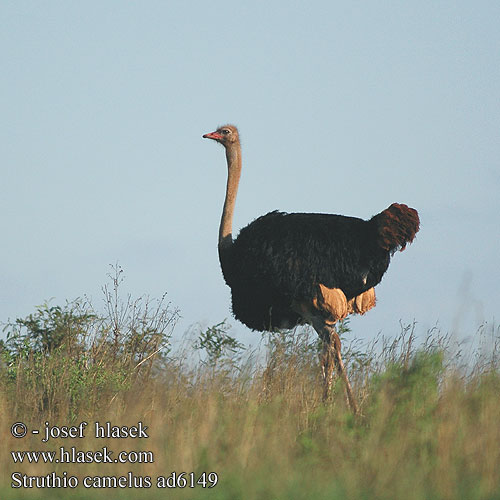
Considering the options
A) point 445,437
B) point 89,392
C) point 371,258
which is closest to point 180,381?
point 89,392

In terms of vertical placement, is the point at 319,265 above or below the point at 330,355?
above

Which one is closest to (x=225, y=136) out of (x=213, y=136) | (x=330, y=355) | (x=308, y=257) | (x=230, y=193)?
(x=213, y=136)

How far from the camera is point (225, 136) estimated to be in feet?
37.7

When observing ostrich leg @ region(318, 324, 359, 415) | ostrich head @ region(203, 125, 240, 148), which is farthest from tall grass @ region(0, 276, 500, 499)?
ostrich head @ region(203, 125, 240, 148)

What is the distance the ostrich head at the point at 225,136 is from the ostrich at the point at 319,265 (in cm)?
180

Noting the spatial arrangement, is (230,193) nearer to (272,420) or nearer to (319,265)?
(319,265)

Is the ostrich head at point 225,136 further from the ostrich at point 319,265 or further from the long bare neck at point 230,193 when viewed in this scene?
the ostrich at point 319,265

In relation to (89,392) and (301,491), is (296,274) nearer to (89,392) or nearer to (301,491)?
(89,392)

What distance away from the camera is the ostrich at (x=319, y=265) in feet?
30.6

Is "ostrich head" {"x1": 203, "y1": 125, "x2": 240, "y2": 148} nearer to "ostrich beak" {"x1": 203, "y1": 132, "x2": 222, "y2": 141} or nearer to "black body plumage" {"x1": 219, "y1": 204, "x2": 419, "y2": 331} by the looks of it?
"ostrich beak" {"x1": 203, "y1": 132, "x2": 222, "y2": 141}

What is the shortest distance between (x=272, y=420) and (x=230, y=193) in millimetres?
4909

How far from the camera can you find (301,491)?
5.25 m

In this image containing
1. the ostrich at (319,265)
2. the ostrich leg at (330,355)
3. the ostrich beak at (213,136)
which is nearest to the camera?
the ostrich leg at (330,355)

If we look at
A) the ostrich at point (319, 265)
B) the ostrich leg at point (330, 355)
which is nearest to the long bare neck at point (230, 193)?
the ostrich at point (319, 265)
